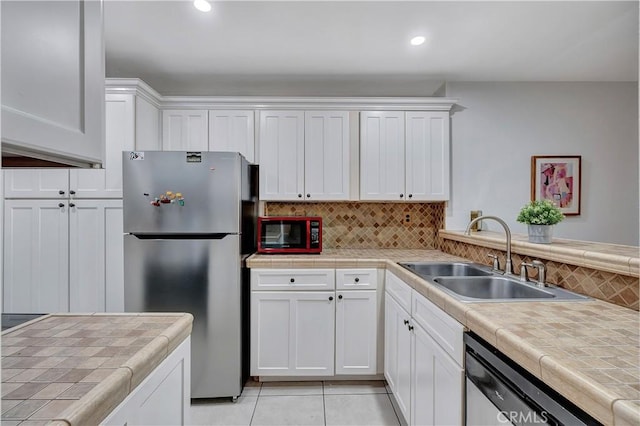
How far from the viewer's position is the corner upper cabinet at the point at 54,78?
523 millimetres

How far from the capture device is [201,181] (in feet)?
7.19

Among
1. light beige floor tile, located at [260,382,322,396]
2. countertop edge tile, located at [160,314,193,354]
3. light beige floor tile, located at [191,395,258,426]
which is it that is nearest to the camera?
countertop edge tile, located at [160,314,193,354]

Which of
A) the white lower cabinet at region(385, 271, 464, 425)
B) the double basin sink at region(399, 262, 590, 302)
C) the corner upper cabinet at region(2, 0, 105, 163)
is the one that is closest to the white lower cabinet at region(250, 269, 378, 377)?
the white lower cabinet at region(385, 271, 464, 425)

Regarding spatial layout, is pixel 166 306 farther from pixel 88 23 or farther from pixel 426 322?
pixel 88 23

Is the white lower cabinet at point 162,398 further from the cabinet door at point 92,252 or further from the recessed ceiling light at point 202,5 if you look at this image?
the recessed ceiling light at point 202,5

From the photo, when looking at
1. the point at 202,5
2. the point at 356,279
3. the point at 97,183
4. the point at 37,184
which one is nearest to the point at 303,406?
the point at 356,279

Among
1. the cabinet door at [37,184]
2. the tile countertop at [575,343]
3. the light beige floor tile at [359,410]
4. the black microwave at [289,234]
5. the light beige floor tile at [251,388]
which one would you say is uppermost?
the cabinet door at [37,184]

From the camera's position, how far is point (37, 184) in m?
2.39

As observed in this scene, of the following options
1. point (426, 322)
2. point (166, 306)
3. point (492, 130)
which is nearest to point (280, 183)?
point (166, 306)

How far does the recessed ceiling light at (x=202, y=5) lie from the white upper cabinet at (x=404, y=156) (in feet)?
4.67

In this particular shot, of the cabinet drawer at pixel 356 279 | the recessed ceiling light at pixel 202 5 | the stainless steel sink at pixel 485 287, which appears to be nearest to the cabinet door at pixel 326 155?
the cabinet drawer at pixel 356 279

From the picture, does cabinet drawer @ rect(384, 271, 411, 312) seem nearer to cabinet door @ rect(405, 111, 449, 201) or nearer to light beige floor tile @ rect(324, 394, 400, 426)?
light beige floor tile @ rect(324, 394, 400, 426)

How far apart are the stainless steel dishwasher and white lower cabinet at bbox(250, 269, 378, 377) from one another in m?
1.25

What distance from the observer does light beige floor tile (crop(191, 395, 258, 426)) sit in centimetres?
205
